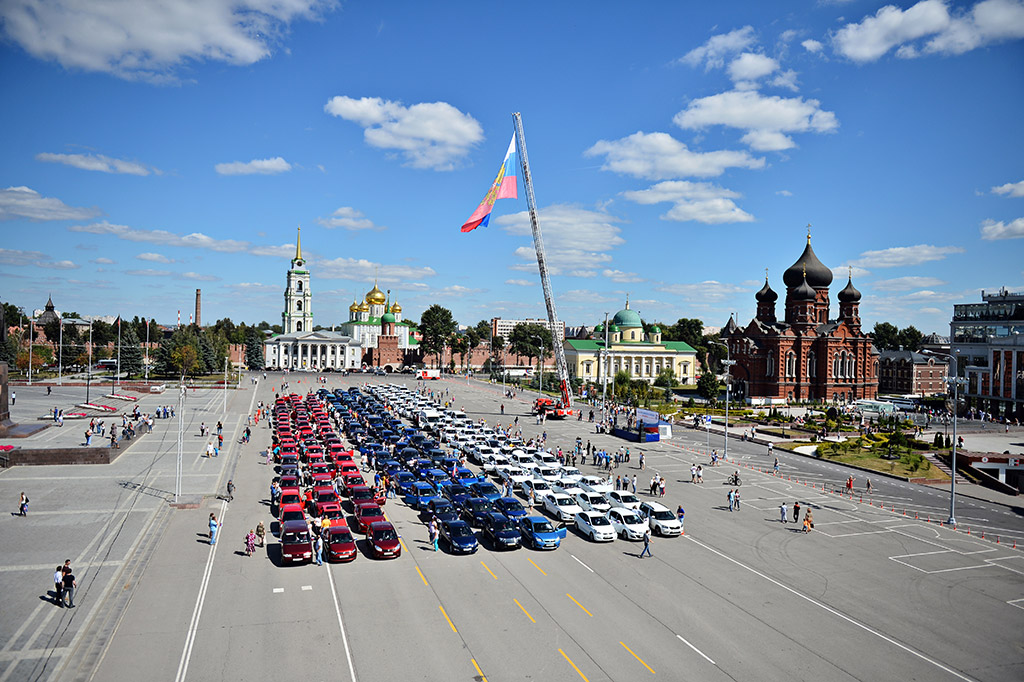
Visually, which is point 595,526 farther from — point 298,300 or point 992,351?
point 298,300

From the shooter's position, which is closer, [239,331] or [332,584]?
[332,584]

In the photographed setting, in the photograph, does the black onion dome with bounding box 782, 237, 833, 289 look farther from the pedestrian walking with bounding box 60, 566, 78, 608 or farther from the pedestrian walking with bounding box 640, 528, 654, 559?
the pedestrian walking with bounding box 60, 566, 78, 608

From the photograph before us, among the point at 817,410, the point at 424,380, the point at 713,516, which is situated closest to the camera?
the point at 713,516

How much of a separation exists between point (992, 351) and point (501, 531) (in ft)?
287

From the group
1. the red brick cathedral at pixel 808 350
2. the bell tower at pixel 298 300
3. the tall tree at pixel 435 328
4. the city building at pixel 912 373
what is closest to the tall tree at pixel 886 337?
the city building at pixel 912 373

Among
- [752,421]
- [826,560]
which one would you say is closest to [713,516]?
[826,560]

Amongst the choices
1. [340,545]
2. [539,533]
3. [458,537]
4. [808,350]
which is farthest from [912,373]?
[340,545]

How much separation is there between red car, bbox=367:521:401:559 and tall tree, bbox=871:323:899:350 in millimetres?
160633

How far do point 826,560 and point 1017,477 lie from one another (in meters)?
33.7

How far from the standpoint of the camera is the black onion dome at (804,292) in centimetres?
9506

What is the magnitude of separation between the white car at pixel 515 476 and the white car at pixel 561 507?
150 inches

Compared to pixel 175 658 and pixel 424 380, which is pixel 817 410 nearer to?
pixel 424 380

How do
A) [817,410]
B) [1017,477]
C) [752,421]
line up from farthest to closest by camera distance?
[817,410]
[752,421]
[1017,477]

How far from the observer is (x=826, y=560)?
24781mm
